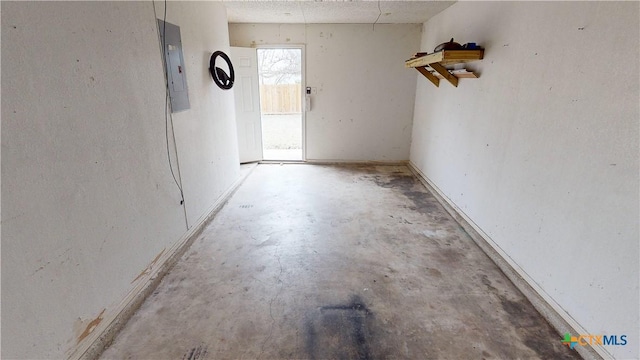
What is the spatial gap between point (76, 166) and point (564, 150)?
8.68 feet

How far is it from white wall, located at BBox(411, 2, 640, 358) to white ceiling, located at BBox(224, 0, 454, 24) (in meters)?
0.99

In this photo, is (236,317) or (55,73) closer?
(55,73)

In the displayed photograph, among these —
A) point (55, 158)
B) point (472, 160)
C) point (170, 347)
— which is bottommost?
point (170, 347)

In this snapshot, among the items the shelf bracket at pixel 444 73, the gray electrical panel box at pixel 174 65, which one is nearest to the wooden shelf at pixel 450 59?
the shelf bracket at pixel 444 73

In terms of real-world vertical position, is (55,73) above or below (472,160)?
above

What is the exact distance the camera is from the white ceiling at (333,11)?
11.1 feet

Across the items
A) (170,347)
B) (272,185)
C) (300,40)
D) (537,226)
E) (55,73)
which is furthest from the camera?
(300,40)

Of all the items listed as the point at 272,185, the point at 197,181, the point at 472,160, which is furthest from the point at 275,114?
the point at 472,160

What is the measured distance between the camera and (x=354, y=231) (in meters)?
2.85

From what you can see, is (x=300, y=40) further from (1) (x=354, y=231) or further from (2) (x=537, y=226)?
(2) (x=537, y=226)

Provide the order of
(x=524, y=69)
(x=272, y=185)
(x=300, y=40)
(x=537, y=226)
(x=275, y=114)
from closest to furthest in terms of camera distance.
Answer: (x=537, y=226), (x=524, y=69), (x=272, y=185), (x=300, y=40), (x=275, y=114)

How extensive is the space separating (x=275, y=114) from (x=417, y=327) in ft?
22.1

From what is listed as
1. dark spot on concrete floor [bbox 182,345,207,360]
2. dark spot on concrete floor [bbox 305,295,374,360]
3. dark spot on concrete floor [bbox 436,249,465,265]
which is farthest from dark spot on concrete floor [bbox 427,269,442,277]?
dark spot on concrete floor [bbox 182,345,207,360]

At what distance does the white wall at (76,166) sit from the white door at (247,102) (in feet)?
7.33
